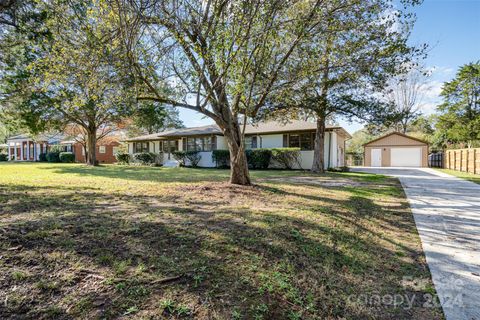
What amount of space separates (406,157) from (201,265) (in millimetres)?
32038

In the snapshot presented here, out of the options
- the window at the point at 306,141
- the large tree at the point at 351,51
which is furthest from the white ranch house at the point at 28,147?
the large tree at the point at 351,51

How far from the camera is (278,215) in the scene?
4926 mm

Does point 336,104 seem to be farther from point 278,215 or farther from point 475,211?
point 278,215

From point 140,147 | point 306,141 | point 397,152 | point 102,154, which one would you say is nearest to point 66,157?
point 102,154

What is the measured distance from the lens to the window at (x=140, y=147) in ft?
90.5

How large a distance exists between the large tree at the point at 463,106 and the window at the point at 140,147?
106 feet

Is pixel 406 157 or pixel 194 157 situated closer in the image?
pixel 194 157

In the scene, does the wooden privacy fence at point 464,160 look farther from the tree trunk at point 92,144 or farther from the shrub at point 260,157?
the tree trunk at point 92,144

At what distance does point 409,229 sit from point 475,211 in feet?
8.86

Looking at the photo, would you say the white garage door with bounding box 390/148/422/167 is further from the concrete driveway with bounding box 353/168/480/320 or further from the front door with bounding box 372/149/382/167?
the concrete driveway with bounding box 353/168/480/320

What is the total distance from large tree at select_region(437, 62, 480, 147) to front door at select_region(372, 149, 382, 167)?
23.4 ft

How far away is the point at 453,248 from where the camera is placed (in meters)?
3.97

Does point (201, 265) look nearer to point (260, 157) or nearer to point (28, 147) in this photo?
point (260, 157)

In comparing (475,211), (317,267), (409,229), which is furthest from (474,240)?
(317,267)
